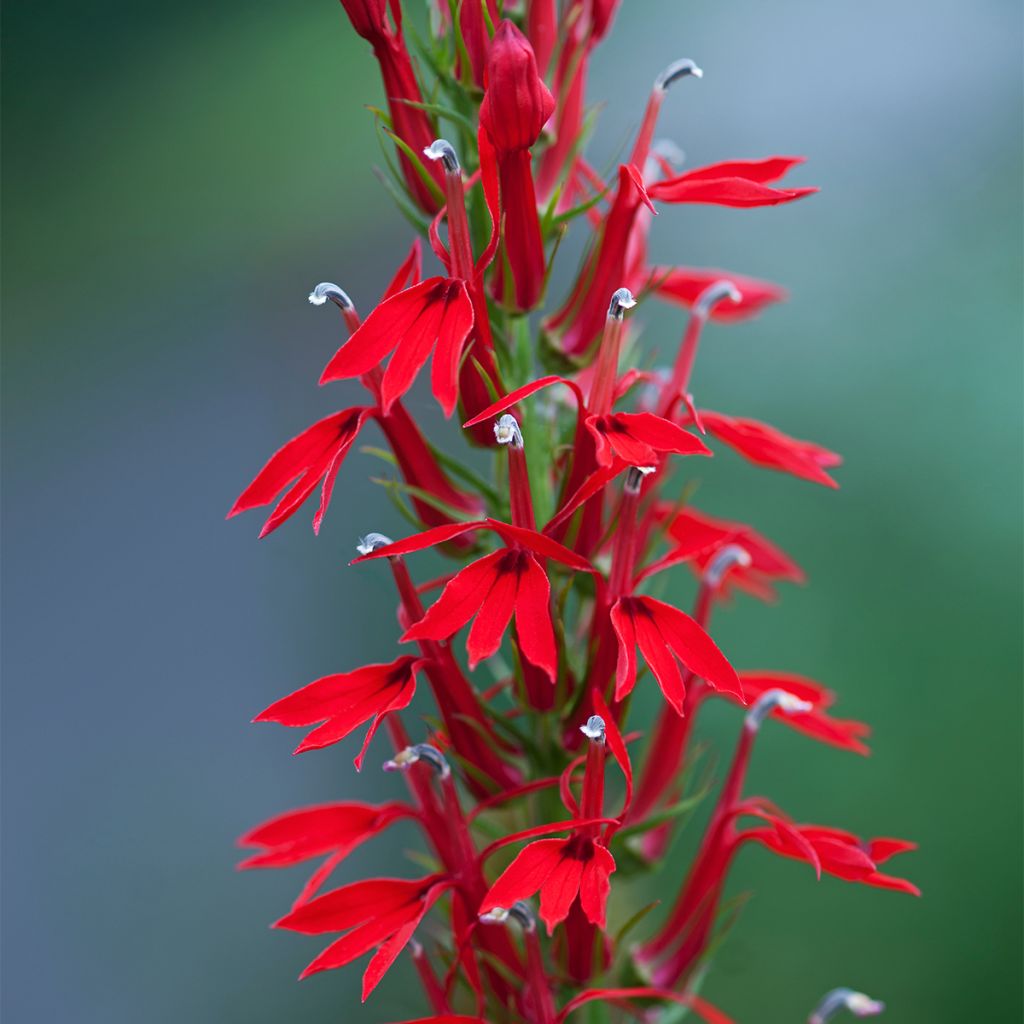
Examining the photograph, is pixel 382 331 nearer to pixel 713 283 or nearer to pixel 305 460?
pixel 305 460

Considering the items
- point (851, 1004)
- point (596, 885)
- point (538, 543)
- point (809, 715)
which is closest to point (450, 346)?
point (538, 543)

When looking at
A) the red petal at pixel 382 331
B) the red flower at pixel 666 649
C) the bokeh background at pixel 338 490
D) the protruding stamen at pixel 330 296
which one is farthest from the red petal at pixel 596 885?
the bokeh background at pixel 338 490

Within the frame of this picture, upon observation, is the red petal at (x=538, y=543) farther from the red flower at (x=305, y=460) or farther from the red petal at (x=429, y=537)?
the red flower at (x=305, y=460)

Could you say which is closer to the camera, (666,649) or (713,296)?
(666,649)

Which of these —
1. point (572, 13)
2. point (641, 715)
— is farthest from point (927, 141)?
point (572, 13)

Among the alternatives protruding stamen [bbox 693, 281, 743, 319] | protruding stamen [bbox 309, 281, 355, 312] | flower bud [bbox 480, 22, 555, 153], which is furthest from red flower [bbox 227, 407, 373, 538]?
protruding stamen [bbox 693, 281, 743, 319]

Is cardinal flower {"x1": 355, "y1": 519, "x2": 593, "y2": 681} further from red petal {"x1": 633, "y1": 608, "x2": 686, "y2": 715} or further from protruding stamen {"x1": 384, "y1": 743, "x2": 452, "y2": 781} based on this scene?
protruding stamen {"x1": 384, "y1": 743, "x2": 452, "y2": 781}

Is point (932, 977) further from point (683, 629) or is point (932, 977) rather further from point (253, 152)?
point (253, 152)
